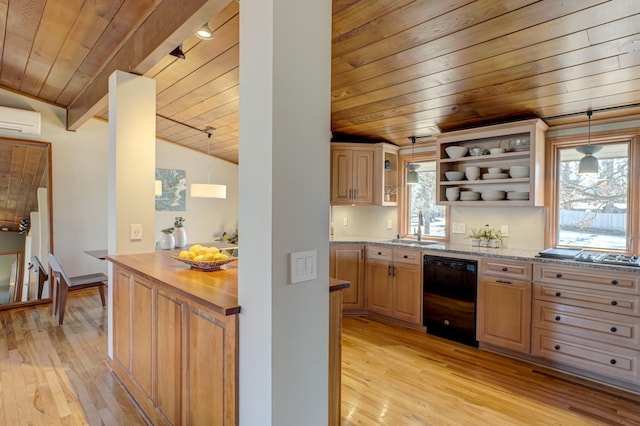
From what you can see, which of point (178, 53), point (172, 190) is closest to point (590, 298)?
point (178, 53)

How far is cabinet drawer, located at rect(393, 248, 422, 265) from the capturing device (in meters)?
3.63

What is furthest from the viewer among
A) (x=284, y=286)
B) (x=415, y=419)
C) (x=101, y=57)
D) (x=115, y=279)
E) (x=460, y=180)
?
(x=460, y=180)

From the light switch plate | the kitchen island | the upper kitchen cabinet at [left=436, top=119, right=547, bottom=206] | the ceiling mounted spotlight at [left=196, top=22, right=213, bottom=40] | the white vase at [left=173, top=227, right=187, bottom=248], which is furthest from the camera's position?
the white vase at [left=173, top=227, right=187, bottom=248]

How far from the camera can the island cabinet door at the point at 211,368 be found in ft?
4.56

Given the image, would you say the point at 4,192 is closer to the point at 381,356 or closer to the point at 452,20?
the point at 381,356

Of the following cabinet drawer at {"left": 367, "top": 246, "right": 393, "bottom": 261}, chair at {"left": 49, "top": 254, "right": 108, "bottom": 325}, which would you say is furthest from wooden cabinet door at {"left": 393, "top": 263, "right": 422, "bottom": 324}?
chair at {"left": 49, "top": 254, "right": 108, "bottom": 325}

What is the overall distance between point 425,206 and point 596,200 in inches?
66.9

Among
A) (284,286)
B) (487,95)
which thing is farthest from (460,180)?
(284,286)

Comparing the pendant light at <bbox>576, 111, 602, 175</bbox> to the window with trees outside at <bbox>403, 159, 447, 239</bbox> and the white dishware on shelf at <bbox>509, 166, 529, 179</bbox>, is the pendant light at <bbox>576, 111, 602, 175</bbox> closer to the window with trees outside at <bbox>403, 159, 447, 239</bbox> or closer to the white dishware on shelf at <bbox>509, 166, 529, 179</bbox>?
the white dishware on shelf at <bbox>509, 166, 529, 179</bbox>

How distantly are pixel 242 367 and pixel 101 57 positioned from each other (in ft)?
10.2

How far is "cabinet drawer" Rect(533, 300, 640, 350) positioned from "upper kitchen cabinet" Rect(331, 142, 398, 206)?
206 cm

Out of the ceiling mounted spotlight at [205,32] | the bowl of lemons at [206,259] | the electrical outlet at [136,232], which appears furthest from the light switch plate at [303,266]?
the electrical outlet at [136,232]

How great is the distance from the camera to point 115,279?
262 cm

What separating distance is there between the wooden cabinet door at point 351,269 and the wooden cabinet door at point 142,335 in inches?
89.9
